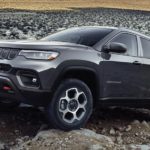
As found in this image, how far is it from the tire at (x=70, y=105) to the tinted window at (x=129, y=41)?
1353 millimetres

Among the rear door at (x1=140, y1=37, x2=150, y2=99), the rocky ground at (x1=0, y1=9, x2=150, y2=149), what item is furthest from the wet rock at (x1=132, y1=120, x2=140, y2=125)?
the rear door at (x1=140, y1=37, x2=150, y2=99)

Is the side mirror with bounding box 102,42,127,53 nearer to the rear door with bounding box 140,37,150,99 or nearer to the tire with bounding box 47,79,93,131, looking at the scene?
the tire with bounding box 47,79,93,131

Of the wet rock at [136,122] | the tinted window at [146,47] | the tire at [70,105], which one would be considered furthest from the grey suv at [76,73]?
the wet rock at [136,122]

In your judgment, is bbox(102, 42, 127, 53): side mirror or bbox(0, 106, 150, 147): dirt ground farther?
bbox(102, 42, 127, 53): side mirror

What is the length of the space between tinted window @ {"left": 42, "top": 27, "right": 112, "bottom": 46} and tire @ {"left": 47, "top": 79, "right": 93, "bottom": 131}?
915 millimetres

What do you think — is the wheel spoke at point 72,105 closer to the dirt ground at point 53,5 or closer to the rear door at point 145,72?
the rear door at point 145,72

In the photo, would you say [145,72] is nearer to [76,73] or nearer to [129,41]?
Answer: [129,41]

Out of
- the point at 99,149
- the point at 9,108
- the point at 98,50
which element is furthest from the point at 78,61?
the point at 9,108

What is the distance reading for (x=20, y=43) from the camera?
9281 mm

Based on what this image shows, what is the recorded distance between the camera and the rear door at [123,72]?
985 cm

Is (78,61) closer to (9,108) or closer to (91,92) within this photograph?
(91,92)

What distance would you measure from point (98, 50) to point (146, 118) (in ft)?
8.06

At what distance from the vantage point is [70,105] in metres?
9.34

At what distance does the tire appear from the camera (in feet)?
29.8
